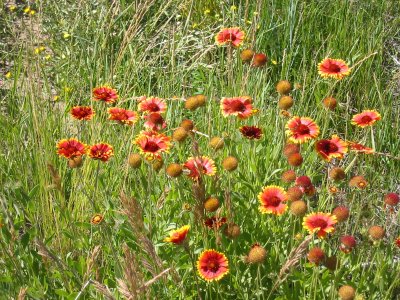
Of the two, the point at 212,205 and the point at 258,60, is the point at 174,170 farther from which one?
the point at 258,60

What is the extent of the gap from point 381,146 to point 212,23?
1.49 meters

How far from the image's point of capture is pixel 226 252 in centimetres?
206

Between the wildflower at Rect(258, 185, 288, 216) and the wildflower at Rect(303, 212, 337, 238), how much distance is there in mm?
79

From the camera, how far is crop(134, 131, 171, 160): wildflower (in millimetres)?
2016

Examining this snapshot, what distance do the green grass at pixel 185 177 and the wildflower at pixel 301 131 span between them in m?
0.12

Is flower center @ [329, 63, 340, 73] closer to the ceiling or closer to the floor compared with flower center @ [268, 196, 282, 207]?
closer to the ceiling

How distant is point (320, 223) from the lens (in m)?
1.91

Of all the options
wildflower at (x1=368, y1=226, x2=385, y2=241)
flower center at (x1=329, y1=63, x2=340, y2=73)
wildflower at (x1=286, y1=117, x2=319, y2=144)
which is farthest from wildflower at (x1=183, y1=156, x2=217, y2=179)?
flower center at (x1=329, y1=63, x2=340, y2=73)

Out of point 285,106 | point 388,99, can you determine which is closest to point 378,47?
point 388,99

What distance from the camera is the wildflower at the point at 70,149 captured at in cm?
202

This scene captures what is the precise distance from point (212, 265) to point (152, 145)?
16.2 inches

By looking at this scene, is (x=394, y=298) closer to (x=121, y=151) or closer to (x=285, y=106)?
(x=285, y=106)

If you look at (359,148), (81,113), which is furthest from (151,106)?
(359,148)

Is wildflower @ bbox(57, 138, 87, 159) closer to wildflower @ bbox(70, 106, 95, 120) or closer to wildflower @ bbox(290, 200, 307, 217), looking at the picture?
wildflower @ bbox(70, 106, 95, 120)
